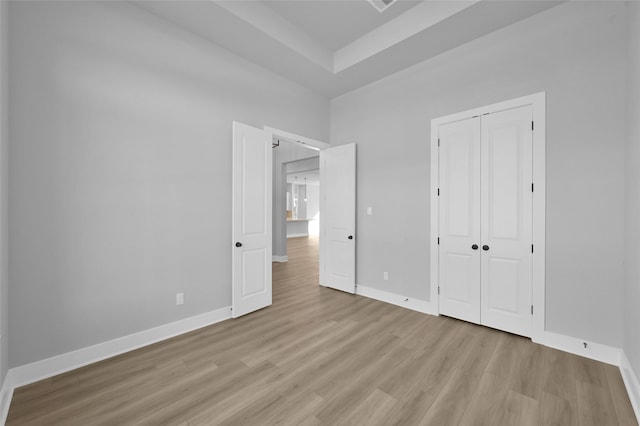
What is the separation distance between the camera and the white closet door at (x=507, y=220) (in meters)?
2.72

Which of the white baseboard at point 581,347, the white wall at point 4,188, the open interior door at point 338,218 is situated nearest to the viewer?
the white wall at point 4,188

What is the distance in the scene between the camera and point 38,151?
81.0 inches

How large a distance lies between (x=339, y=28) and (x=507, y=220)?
3.04 metres

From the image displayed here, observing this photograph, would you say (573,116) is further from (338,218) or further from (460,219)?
(338,218)

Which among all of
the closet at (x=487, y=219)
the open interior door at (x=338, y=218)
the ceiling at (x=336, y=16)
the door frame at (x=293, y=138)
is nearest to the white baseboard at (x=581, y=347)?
the closet at (x=487, y=219)

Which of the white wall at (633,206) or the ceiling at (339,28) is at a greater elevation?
the ceiling at (339,28)

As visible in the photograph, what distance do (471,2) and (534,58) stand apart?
89 centimetres

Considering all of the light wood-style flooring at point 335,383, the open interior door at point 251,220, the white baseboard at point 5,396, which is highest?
the open interior door at point 251,220

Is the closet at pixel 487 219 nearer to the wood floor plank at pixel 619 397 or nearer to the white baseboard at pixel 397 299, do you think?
the white baseboard at pixel 397 299

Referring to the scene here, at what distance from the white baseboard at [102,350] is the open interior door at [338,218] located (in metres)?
2.00

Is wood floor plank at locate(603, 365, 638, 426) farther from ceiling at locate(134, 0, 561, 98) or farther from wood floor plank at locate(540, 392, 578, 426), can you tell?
ceiling at locate(134, 0, 561, 98)

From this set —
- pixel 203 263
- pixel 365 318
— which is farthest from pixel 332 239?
pixel 203 263

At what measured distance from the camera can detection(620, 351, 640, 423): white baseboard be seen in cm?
174

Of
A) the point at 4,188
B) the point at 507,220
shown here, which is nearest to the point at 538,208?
the point at 507,220
